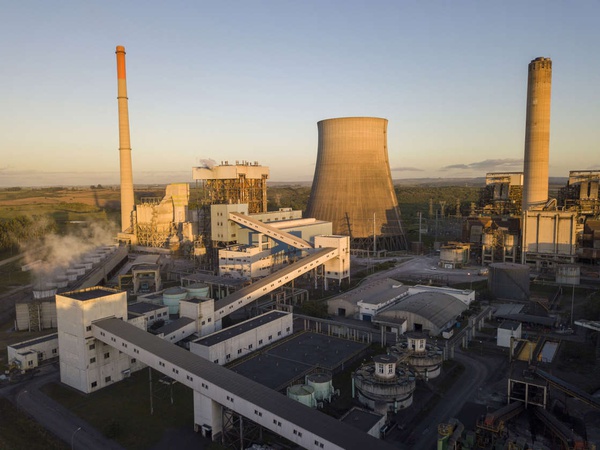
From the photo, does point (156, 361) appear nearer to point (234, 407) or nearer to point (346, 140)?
point (234, 407)

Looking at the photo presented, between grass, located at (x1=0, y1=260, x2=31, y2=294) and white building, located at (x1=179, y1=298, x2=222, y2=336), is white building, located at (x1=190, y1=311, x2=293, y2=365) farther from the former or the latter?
grass, located at (x1=0, y1=260, x2=31, y2=294)

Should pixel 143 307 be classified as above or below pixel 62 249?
above

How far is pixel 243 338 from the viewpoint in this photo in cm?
2377

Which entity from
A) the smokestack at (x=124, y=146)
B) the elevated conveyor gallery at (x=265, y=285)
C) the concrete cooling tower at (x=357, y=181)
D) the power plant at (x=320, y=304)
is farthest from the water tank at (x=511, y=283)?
the smokestack at (x=124, y=146)

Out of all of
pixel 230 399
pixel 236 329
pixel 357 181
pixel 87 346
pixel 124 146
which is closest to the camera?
pixel 230 399

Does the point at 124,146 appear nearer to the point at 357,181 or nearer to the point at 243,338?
the point at 357,181

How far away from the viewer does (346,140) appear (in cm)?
5250

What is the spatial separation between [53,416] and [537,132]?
166 ft

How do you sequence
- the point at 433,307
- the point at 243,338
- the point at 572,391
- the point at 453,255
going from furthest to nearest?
the point at 453,255, the point at 433,307, the point at 243,338, the point at 572,391

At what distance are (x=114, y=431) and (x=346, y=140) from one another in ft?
137

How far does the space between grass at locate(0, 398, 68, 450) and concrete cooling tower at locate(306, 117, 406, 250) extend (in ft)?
135

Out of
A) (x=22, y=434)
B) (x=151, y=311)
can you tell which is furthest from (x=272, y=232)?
(x=22, y=434)

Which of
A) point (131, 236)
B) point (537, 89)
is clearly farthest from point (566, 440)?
point (131, 236)

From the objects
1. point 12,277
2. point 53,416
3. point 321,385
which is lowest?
point 53,416
